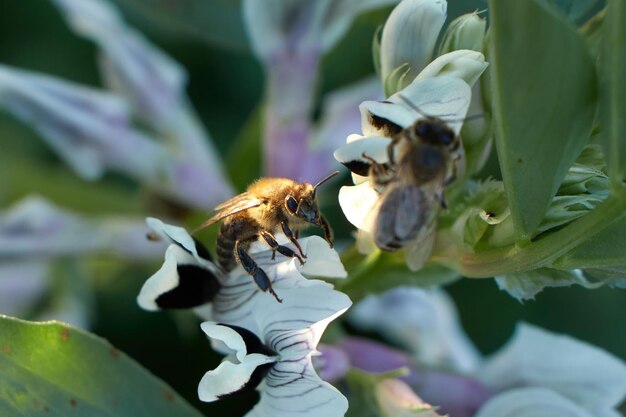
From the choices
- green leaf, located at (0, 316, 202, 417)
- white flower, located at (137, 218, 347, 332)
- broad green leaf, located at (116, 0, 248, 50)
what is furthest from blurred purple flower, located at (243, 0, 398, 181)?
green leaf, located at (0, 316, 202, 417)

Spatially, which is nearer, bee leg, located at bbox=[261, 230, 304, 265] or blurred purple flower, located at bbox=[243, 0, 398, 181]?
bee leg, located at bbox=[261, 230, 304, 265]

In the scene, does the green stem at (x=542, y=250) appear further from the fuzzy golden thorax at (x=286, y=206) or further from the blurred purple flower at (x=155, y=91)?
the blurred purple flower at (x=155, y=91)

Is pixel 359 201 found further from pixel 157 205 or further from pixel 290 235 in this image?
pixel 157 205

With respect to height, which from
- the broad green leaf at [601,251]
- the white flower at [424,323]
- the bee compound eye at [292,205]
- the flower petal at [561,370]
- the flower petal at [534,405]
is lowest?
the white flower at [424,323]

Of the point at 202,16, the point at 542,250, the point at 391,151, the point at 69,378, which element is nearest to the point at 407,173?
the point at 391,151

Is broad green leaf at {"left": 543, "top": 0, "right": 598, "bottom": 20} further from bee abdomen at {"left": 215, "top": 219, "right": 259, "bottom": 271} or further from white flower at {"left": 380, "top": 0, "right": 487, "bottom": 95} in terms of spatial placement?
bee abdomen at {"left": 215, "top": 219, "right": 259, "bottom": 271}

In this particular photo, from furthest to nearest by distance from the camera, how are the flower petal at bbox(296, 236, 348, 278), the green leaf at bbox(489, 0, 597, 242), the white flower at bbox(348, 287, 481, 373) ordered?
the white flower at bbox(348, 287, 481, 373) → the flower petal at bbox(296, 236, 348, 278) → the green leaf at bbox(489, 0, 597, 242)

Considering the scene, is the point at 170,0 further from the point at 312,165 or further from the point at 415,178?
the point at 415,178

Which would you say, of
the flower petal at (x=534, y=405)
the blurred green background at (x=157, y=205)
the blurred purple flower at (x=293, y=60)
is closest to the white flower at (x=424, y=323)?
the blurred green background at (x=157, y=205)
